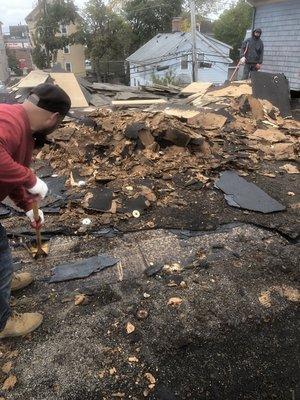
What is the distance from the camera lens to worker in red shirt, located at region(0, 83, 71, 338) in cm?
201

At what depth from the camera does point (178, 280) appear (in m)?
3.12

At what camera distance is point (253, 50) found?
10453 millimetres

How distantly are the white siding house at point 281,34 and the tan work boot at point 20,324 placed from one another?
1234cm

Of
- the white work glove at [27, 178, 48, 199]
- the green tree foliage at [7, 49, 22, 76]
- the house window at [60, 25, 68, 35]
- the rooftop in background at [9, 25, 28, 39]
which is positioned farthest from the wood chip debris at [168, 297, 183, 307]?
the rooftop in background at [9, 25, 28, 39]

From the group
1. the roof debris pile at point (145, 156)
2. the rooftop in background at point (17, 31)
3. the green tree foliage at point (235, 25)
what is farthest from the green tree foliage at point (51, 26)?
the rooftop in background at point (17, 31)

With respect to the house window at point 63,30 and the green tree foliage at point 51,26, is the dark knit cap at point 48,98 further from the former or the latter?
the house window at point 63,30

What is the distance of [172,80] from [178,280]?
27062 millimetres

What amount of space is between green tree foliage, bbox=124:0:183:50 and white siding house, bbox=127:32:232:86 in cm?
588

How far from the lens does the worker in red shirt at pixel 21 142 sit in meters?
2.01

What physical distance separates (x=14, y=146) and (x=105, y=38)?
127 ft

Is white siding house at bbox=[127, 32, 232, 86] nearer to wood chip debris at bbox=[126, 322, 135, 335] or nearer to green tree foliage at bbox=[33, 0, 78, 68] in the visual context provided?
green tree foliage at bbox=[33, 0, 78, 68]

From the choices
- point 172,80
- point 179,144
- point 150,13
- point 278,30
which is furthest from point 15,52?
point 179,144

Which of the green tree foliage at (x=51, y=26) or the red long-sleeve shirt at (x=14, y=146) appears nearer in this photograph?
the red long-sleeve shirt at (x=14, y=146)

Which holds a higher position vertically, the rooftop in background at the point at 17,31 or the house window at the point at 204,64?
the rooftop in background at the point at 17,31
